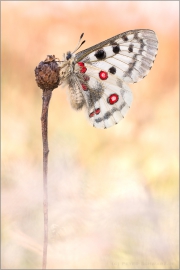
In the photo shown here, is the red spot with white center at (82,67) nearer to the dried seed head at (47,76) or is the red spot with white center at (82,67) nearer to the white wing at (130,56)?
the white wing at (130,56)

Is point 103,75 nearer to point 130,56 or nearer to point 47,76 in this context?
point 130,56

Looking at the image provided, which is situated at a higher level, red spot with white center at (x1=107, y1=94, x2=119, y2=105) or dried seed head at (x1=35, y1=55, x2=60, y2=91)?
dried seed head at (x1=35, y1=55, x2=60, y2=91)

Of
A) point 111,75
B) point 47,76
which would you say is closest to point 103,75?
point 111,75

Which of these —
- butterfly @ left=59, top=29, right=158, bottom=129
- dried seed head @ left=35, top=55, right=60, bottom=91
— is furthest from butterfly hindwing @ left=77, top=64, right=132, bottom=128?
dried seed head @ left=35, top=55, right=60, bottom=91

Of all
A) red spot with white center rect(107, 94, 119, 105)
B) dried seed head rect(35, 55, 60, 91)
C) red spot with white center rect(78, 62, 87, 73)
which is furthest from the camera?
red spot with white center rect(107, 94, 119, 105)

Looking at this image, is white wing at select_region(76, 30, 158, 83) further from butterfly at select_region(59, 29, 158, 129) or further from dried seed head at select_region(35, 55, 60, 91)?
dried seed head at select_region(35, 55, 60, 91)

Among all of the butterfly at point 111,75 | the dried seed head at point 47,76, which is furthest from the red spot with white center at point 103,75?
the dried seed head at point 47,76

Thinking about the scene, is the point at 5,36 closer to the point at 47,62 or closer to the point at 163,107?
the point at 163,107

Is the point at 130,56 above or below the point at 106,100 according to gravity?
above

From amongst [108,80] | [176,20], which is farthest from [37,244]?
[176,20]
